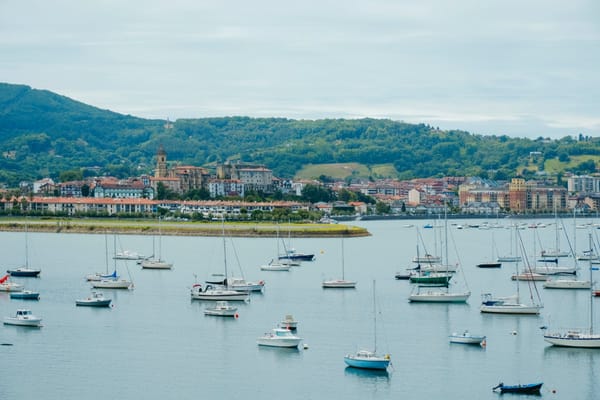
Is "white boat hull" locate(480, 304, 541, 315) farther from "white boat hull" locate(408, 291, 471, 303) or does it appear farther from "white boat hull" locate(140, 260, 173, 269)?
"white boat hull" locate(140, 260, 173, 269)

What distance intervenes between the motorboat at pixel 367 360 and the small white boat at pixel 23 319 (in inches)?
399

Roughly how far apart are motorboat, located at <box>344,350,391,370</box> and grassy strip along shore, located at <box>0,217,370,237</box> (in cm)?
4814

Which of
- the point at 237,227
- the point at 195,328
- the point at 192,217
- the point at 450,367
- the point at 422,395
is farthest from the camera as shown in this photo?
the point at 192,217

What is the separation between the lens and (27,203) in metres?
100

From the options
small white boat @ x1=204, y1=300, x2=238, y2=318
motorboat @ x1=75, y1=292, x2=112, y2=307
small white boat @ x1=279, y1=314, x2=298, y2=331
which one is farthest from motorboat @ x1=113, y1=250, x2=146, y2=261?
small white boat @ x1=279, y1=314, x2=298, y2=331

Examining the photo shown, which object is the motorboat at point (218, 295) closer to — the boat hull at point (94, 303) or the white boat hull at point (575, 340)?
the boat hull at point (94, 303)

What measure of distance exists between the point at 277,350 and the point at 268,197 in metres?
86.6

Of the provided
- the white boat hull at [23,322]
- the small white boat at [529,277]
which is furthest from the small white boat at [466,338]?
the small white boat at [529,277]

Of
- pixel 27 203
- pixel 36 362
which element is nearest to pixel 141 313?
pixel 36 362

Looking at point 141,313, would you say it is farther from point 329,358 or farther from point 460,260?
point 460,260

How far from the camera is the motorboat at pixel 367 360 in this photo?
2575cm

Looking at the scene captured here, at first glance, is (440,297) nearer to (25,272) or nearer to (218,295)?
(218,295)

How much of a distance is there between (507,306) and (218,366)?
11145mm

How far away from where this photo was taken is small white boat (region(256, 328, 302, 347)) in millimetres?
28719
